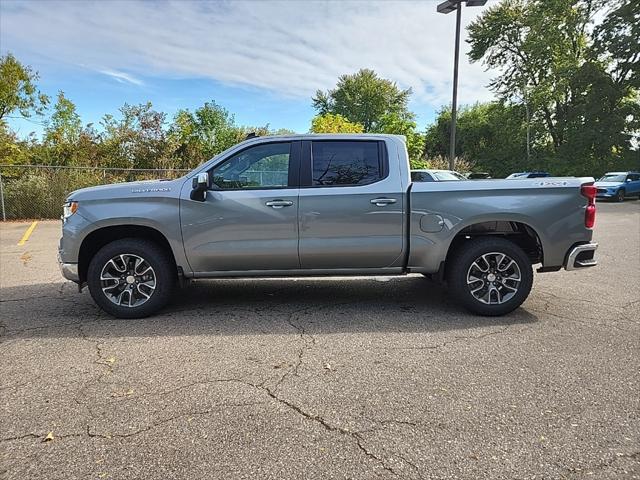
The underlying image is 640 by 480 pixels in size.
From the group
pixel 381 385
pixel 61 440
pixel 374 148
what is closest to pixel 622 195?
pixel 374 148

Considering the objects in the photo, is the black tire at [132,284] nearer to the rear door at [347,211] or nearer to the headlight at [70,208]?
the headlight at [70,208]

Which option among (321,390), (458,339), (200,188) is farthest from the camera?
(200,188)

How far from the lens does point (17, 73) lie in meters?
20.7

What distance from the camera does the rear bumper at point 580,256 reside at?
496cm

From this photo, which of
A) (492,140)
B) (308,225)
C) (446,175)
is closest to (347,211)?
(308,225)

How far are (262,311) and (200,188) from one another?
1545 mm

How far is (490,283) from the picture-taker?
5043 mm

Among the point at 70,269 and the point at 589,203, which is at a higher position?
the point at 589,203

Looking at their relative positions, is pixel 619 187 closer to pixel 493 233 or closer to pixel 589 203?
pixel 589 203

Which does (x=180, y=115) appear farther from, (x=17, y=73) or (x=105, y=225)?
(x=105, y=225)

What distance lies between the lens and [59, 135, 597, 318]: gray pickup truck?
194 inches

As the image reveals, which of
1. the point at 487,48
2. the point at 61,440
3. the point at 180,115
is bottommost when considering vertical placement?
the point at 61,440

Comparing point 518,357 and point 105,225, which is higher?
point 105,225

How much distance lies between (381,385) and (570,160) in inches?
1733
